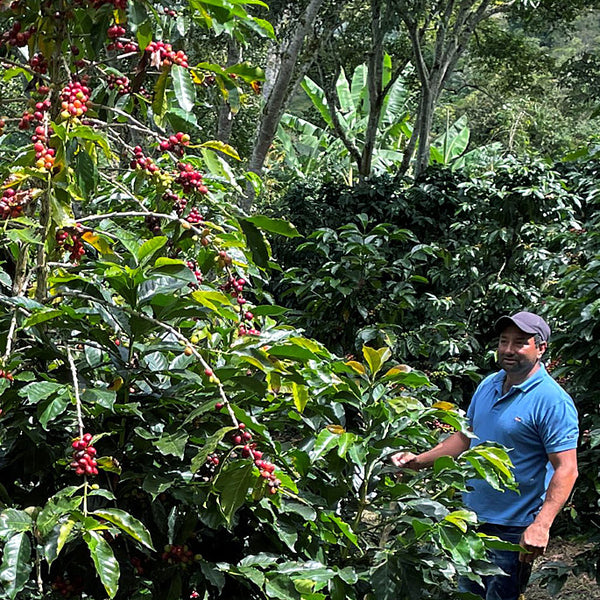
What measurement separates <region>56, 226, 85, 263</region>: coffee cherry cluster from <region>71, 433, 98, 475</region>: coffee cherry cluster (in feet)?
1.67

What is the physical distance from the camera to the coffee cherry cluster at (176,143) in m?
2.08

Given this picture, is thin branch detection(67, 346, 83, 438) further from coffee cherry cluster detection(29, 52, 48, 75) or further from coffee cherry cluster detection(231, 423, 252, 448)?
coffee cherry cluster detection(29, 52, 48, 75)

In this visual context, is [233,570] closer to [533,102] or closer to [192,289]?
[192,289]

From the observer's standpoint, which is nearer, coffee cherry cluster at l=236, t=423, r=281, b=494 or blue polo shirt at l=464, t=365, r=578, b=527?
→ coffee cherry cluster at l=236, t=423, r=281, b=494

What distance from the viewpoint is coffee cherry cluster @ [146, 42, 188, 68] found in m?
2.06

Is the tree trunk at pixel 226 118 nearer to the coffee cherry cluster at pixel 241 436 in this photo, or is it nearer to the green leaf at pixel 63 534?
the coffee cherry cluster at pixel 241 436

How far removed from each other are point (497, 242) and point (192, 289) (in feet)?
17.8

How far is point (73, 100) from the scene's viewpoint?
1.94 meters

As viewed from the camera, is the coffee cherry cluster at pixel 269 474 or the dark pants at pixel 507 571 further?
the dark pants at pixel 507 571

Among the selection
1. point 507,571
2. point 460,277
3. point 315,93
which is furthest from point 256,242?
point 315,93

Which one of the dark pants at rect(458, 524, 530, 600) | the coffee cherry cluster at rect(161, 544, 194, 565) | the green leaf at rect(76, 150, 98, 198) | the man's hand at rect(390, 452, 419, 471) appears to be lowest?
the dark pants at rect(458, 524, 530, 600)

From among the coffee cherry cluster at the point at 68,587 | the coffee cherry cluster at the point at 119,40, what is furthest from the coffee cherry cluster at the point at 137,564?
the coffee cherry cluster at the point at 119,40

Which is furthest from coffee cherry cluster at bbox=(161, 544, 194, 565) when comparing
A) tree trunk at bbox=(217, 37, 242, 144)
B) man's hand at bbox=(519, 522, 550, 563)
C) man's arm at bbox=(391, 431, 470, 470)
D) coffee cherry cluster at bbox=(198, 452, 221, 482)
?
tree trunk at bbox=(217, 37, 242, 144)

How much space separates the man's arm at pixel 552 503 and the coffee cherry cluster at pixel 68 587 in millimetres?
1732
